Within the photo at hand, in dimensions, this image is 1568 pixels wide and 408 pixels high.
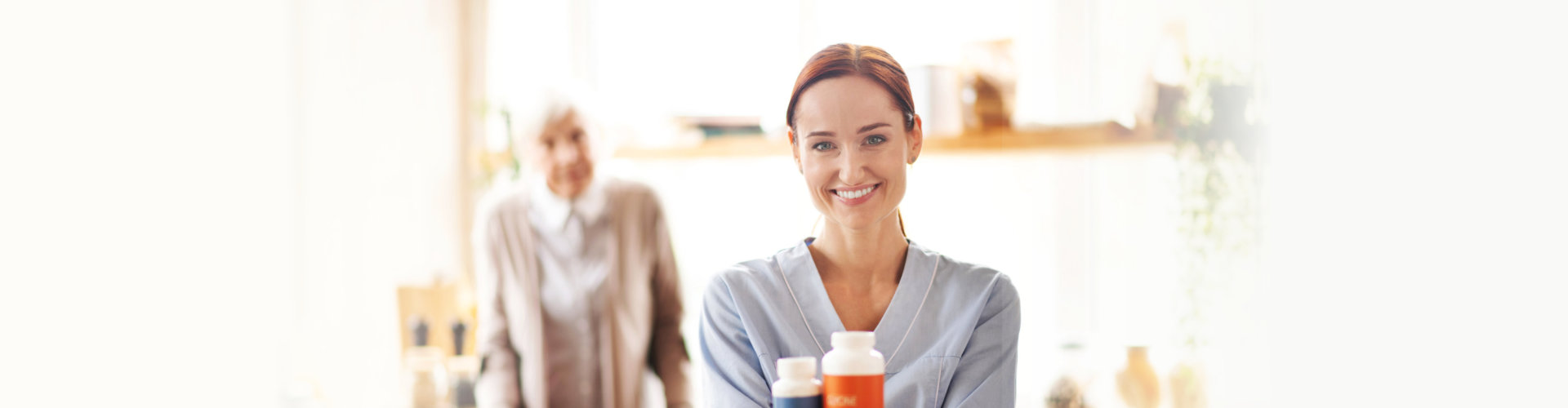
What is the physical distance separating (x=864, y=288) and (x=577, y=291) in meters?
1.30

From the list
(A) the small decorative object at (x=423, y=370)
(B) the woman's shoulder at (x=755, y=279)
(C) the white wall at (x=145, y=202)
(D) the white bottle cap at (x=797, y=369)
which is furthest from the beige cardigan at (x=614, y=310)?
(D) the white bottle cap at (x=797, y=369)

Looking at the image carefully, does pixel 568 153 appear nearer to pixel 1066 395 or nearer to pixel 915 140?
pixel 1066 395

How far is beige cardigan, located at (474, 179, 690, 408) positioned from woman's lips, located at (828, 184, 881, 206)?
1.26 m

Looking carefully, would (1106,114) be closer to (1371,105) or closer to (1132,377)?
(1132,377)

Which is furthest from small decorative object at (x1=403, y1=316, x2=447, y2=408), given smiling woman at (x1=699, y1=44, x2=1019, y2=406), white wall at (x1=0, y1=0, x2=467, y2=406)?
smiling woman at (x1=699, y1=44, x2=1019, y2=406)

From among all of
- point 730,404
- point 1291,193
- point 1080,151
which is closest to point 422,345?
point 1080,151

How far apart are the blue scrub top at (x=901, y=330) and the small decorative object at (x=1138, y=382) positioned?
27.3 inches

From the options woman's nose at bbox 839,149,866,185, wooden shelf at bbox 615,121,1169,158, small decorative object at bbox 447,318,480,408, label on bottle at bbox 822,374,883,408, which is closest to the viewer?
label on bottle at bbox 822,374,883,408

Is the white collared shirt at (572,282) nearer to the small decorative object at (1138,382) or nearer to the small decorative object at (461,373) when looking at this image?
the small decorative object at (461,373)

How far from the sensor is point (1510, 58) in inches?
34.4

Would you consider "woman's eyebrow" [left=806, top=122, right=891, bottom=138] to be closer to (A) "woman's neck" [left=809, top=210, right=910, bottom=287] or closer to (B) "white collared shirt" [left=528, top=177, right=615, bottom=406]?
(A) "woman's neck" [left=809, top=210, right=910, bottom=287]

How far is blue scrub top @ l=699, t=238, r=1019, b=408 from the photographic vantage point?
3.15 feet

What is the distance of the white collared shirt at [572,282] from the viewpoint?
7.21ft

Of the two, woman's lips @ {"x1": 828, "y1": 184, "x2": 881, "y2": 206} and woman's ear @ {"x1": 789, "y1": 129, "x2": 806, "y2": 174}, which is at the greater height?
woman's ear @ {"x1": 789, "y1": 129, "x2": 806, "y2": 174}
